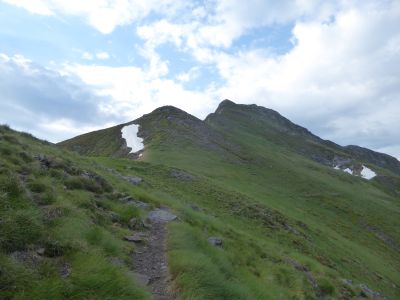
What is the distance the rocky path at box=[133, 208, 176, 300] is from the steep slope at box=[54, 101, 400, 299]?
30 cm

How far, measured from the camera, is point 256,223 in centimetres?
2873

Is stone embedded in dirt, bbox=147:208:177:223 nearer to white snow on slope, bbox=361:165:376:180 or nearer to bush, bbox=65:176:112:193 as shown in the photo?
bush, bbox=65:176:112:193

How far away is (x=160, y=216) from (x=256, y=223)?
14875 millimetres

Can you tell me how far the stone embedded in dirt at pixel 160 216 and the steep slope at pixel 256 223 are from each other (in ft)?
2.52

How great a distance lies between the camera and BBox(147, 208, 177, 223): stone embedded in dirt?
14.7 m

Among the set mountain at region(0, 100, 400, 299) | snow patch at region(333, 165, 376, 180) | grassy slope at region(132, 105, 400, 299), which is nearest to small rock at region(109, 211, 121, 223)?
mountain at region(0, 100, 400, 299)

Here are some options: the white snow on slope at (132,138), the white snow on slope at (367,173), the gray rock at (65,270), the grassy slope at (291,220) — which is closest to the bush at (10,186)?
the gray rock at (65,270)

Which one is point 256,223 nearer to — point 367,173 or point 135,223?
point 135,223

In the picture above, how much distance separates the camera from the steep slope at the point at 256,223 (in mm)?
12109

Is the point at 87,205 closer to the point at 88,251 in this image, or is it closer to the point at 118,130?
the point at 88,251

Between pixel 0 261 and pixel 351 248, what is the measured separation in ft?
118

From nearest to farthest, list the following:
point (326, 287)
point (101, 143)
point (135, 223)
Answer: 1. point (135, 223)
2. point (326, 287)
3. point (101, 143)

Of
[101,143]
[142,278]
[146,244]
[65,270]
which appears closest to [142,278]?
[142,278]

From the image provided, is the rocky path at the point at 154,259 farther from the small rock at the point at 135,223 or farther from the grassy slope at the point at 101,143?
the grassy slope at the point at 101,143
